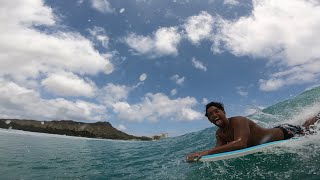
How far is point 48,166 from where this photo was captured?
1103 centimetres

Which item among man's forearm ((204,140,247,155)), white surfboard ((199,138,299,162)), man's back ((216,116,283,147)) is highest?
man's back ((216,116,283,147))

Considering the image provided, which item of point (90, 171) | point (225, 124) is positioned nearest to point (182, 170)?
point (225, 124)

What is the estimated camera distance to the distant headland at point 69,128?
70.3m

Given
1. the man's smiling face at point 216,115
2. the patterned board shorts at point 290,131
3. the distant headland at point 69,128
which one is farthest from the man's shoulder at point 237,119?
the distant headland at point 69,128

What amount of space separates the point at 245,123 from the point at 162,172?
3262mm

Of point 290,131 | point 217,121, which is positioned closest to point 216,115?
point 217,121

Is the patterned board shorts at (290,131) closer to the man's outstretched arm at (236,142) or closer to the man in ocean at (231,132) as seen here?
the man in ocean at (231,132)

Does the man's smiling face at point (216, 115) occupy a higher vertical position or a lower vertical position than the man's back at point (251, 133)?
higher

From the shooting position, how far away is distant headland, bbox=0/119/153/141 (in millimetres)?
70312

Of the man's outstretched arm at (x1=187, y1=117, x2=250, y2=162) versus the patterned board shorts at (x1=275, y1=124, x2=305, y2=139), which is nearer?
the man's outstretched arm at (x1=187, y1=117, x2=250, y2=162)

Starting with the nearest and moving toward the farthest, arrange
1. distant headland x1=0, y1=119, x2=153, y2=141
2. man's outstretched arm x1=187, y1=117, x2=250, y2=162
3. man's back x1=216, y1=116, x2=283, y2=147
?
man's outstretched arm x1=187, y1=117, x2=250, y2=162
man's back x1=216, y1=116, x2=283, y2=147
distant headland x1=0, y1=119, x2=153, y2=141

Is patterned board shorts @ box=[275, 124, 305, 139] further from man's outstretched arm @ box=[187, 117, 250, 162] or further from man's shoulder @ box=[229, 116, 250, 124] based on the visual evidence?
man's outstretched arm @ box=[187, 117, 250, 162]

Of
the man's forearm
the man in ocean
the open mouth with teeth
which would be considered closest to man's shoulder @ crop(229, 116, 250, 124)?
the man in ocean

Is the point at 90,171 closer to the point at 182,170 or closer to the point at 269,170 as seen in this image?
the point at 182,170
